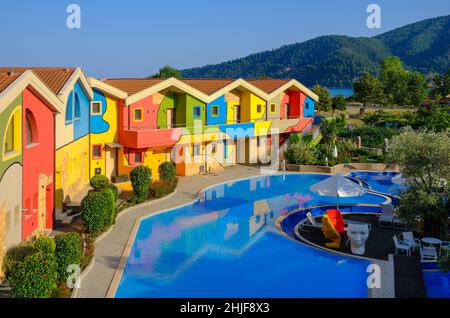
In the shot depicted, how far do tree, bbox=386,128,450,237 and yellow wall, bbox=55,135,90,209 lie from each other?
45.6 ft

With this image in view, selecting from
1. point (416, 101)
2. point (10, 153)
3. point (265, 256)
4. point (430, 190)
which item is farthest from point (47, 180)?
point (416, 101)

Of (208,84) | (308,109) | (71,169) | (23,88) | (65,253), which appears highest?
(208,84)

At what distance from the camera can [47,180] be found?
19.2 m

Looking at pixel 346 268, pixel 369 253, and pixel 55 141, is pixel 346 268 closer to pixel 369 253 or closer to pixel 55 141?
pixel 369 253

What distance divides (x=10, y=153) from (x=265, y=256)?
30.1ft

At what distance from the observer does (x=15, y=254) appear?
14.2m

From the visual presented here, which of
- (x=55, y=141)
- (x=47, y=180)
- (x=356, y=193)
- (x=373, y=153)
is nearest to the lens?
(x=47, y=180)

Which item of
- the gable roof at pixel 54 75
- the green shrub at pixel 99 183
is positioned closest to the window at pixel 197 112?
the gable roof at pixel 54 75

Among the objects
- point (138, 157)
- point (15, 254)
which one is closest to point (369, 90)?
point (138, 157)

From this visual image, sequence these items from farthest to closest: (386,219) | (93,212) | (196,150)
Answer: (196,150), (386,219), (93,212)

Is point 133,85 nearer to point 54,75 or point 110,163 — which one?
point 110,163

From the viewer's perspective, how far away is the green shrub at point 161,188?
25516 millimetres

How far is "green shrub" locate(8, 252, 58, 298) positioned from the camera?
11602 mm

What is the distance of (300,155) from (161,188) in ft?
41.4
